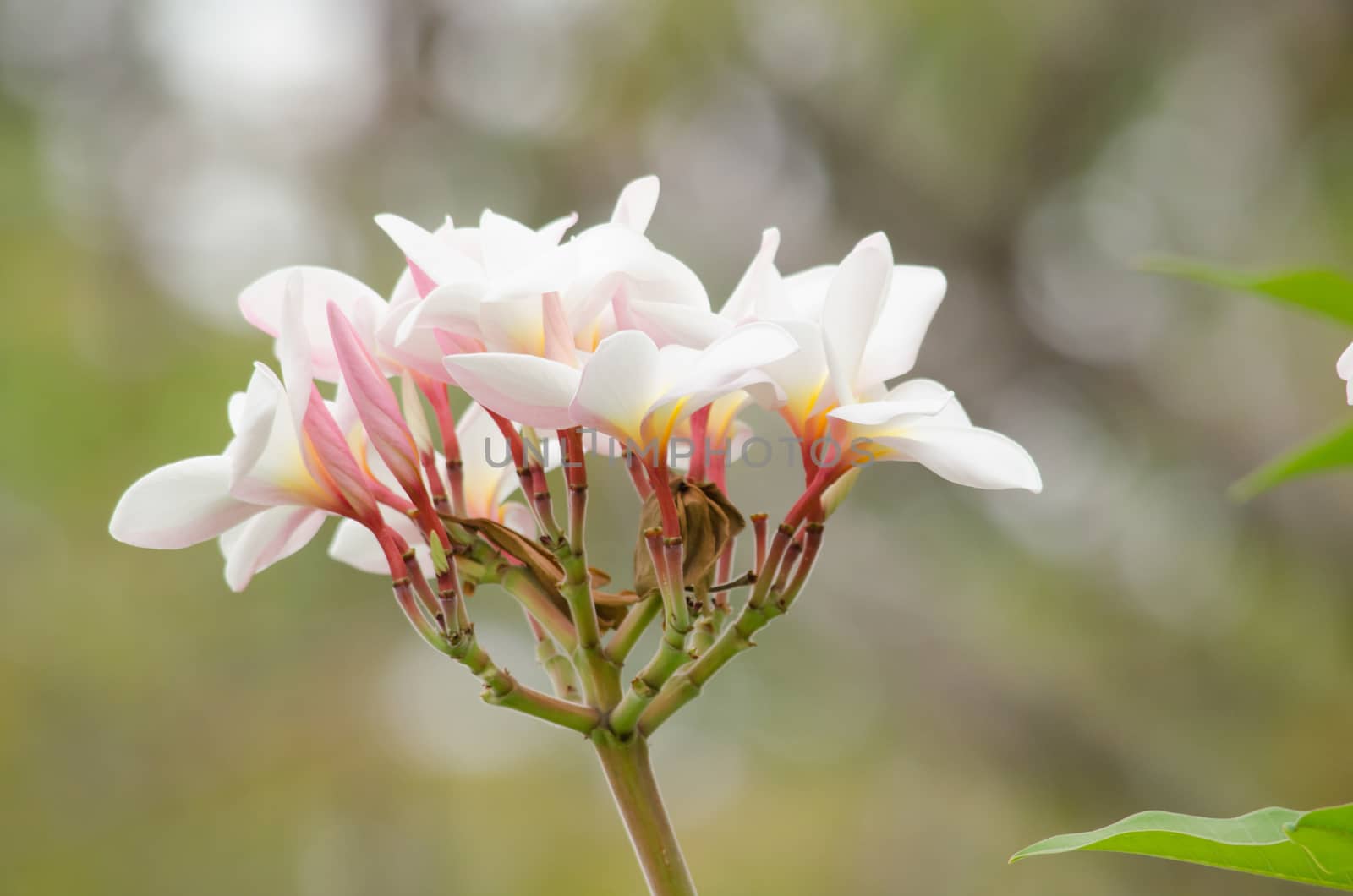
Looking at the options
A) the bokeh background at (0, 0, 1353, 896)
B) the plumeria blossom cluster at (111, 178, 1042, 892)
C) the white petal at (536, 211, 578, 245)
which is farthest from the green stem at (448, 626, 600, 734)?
the bokeh background at (0, 0, 1353, 896)

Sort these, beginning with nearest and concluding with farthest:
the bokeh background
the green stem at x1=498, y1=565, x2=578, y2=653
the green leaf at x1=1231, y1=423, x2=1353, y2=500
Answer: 1. the green leaf at x1=1231, y1=423, x2=1353, y2=500
2. the green stem at x1=498, y1=565, x2=578, y2=653
3. the bokeh background

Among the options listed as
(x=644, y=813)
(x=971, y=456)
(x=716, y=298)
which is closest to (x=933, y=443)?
(x=971, y=456)

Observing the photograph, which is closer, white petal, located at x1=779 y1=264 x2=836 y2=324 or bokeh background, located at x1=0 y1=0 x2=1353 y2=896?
white petal, located at x1=779 y1=264 x2=836 y2=324

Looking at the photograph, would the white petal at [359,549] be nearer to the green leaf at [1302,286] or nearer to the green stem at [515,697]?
the green stem at [515,697]

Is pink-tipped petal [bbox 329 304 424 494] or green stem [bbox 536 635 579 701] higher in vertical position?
pink-tipped petal [bbox 329 304 424 494]

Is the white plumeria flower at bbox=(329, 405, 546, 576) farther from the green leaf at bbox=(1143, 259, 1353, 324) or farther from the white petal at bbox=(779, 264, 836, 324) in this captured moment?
the green leaf at bbox=(1143, 259, 1353, 324)

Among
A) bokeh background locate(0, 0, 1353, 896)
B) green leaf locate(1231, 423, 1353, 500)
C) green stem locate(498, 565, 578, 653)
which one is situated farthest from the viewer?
bokeh background locate(0, 0, 1353, 896)

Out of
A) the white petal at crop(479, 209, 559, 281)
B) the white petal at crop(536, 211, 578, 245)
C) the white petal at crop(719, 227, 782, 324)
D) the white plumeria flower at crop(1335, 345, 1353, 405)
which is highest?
the white petal at crop(536, 211, 578, 245)

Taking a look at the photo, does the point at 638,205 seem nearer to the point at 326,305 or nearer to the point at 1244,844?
the point at 326,305
